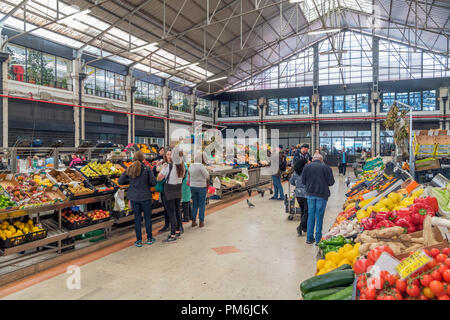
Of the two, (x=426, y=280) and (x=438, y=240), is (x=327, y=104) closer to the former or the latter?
(x=438, y=240)

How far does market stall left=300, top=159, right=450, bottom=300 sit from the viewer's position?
162 centimetres

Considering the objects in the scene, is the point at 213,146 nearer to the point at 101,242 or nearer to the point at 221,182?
the point at 221,182

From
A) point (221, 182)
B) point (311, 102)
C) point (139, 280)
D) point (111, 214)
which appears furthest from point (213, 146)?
point (311, 102)

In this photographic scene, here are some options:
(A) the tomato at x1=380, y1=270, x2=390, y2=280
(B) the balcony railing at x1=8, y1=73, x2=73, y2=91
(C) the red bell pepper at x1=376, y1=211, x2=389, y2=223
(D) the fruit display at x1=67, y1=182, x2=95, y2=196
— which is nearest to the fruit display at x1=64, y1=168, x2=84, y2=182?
(D) the fruit display at x1=67, y1=182, x2=95, y2=196

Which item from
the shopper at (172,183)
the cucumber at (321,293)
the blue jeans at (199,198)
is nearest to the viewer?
the cucumber at (321,293)

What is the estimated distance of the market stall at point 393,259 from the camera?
1625 mm

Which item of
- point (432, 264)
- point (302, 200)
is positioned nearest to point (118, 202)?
A: point (302, 200)

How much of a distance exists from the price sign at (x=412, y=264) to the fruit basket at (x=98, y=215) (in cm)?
422

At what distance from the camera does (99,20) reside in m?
12.6

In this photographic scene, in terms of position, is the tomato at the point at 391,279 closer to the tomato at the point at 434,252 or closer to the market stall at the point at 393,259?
the market stall at the point at 393,259

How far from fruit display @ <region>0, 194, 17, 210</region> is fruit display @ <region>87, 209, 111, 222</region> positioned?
3.76 ft

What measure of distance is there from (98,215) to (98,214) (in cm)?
3

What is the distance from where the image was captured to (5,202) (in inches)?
147

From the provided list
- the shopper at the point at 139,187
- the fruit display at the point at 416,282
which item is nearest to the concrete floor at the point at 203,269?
the shopper at the point at 139,187
